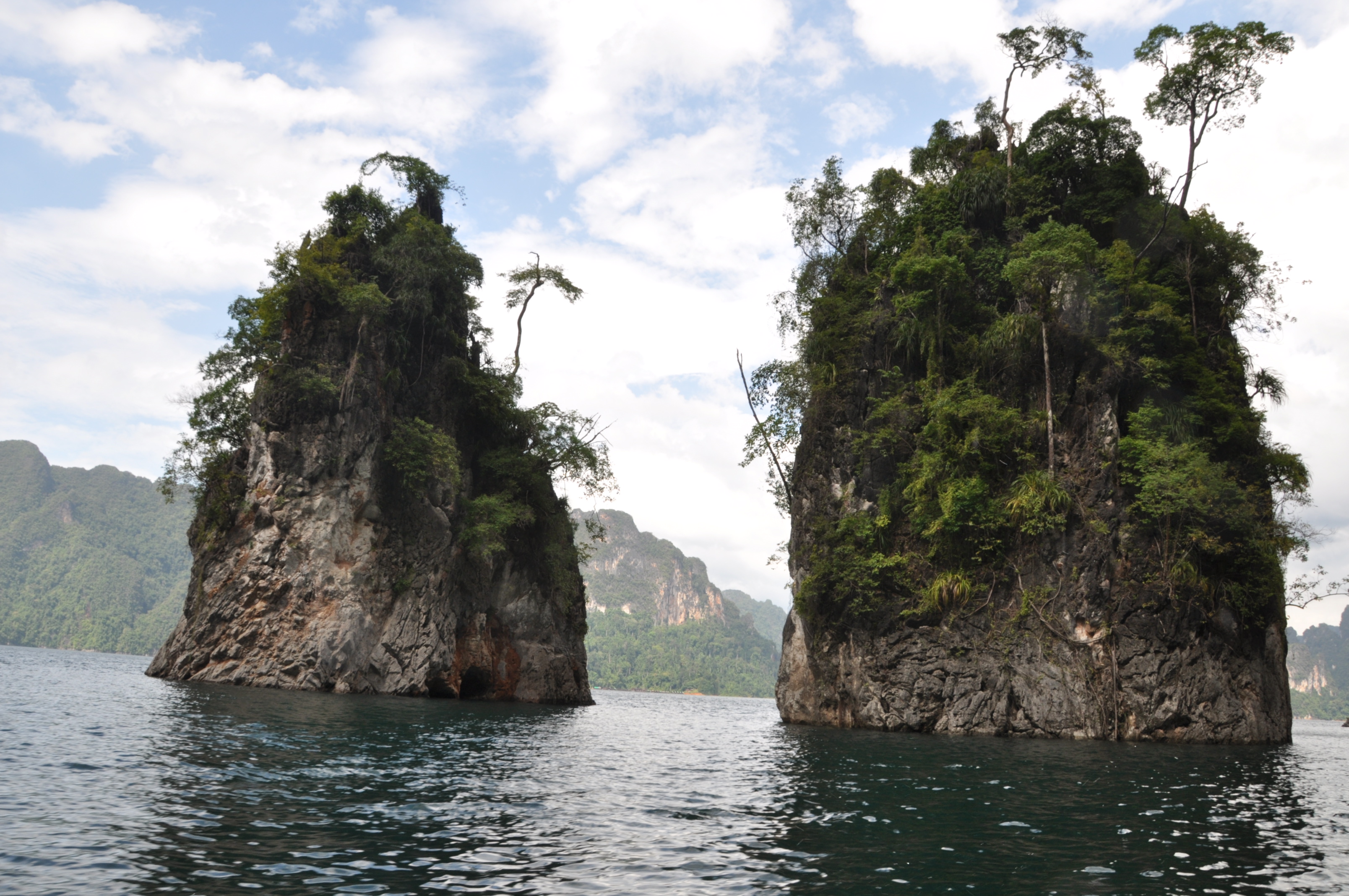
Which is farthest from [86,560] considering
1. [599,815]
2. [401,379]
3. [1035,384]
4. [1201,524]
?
[1201,524]

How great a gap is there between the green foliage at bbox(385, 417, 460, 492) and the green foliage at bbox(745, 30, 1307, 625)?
17837 millimetres

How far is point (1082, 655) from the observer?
94.1ft

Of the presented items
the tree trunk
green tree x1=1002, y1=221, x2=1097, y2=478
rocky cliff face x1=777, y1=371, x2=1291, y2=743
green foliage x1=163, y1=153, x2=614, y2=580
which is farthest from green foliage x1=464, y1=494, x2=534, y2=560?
green tree x1=1002, y1=221, x2=1097, y2=478

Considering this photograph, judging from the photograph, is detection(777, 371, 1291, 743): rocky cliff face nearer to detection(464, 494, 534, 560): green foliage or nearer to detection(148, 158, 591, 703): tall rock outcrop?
detection(464, 494, 534, 560): green foliage

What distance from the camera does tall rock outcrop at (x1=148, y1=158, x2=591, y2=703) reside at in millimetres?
36531

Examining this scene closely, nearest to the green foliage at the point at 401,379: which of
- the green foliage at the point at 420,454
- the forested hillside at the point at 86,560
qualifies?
the green foliage at the point at 420,454

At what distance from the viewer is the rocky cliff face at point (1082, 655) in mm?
28109

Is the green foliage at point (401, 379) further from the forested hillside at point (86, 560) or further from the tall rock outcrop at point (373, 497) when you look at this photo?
the forested hillside at point (86, 560)

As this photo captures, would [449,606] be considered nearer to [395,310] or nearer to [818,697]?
[395,310]

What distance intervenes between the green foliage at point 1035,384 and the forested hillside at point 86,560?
13655 centimetres

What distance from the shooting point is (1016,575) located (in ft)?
99.7

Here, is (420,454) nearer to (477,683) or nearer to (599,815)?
(477,683)

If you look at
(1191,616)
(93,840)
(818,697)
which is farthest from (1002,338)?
(93,840)

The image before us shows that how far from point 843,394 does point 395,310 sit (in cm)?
2418
